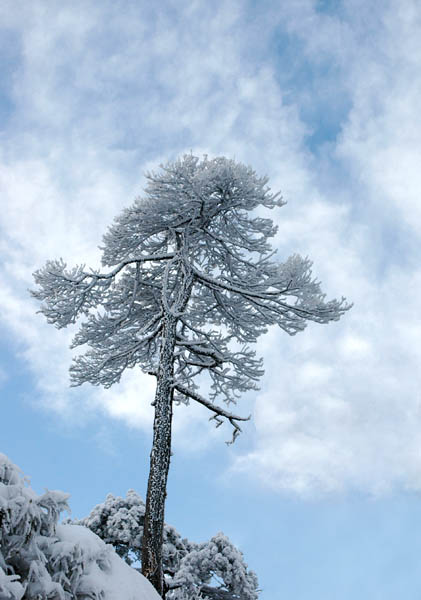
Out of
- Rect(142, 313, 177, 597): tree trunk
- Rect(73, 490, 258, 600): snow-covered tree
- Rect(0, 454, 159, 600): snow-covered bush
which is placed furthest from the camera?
Rect(73, 490, 258, 600): snow-covered tree

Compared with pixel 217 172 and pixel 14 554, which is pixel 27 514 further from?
A: pixel 217 172

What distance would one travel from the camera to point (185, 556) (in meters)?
12.1

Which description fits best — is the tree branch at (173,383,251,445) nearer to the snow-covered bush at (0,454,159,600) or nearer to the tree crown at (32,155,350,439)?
the tree crown at (32,155,350,439)

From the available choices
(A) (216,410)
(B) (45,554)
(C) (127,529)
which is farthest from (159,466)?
(B) (45,554)

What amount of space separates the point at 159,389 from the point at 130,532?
14.4 ft

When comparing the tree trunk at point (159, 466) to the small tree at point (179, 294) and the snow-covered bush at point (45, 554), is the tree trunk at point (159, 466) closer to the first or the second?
the small tree at point (179, 294)

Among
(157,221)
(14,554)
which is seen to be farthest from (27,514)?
(157,221)

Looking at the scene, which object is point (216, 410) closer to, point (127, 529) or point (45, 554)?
point (127, 529)

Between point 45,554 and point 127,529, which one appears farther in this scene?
point 127,529

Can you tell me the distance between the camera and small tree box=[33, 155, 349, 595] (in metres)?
10.7

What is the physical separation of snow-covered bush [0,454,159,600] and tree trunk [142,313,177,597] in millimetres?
6566

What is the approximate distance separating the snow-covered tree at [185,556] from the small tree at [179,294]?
1973 millimetres

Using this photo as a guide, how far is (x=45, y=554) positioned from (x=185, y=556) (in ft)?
31.9

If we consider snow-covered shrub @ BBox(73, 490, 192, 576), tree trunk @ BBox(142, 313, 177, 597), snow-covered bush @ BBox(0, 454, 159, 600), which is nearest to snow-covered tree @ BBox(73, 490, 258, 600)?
snow-covered shrub @ BBox(73, 490, 192, 576)
